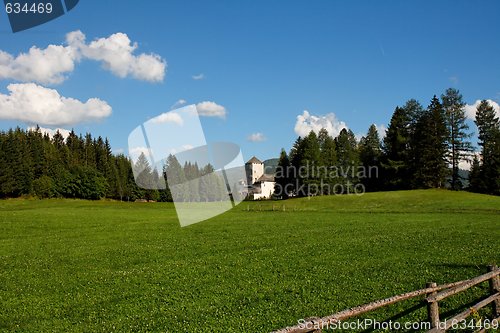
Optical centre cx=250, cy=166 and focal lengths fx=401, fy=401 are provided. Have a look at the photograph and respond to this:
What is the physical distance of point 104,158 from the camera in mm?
171125

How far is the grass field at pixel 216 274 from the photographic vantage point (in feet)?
43.2

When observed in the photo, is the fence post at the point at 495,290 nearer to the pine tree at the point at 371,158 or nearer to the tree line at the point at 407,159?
the tree line at the point at 407,159

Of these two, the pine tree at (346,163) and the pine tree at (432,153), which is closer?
the pine tree at (432,153)

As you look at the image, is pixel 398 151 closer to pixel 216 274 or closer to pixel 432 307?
pixel 216 274

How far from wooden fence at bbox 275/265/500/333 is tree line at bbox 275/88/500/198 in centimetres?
9787

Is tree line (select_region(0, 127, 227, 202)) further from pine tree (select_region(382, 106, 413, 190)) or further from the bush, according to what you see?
pine tree (select_region(382, 106, 413, 190))

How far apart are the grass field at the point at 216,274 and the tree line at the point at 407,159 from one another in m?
69.1

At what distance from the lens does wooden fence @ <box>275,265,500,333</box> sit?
6.23 metres

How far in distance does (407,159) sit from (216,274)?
10301 centimetres

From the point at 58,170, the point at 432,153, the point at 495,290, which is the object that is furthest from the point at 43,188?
the point at 495,290

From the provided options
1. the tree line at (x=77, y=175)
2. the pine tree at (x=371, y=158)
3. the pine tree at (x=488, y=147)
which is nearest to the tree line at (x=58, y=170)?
the tree line at (x=77, y=175)

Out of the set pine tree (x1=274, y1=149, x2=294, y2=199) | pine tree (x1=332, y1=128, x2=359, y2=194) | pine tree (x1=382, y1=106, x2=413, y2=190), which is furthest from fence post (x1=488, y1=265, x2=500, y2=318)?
pine tree (x1=274, y1=149, x2=294, y2=199)

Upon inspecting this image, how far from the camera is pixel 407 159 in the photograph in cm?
11188

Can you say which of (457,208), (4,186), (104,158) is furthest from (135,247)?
(104,158)
